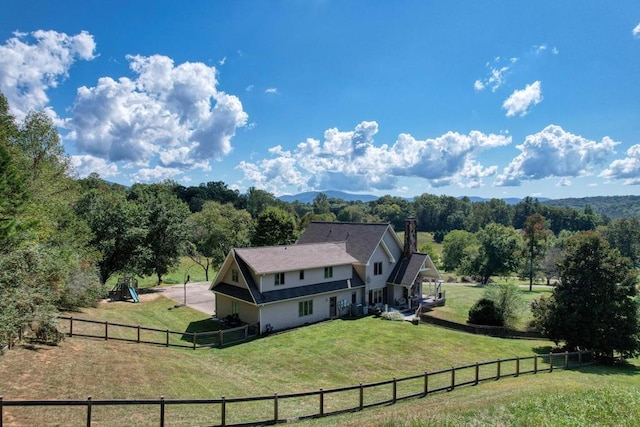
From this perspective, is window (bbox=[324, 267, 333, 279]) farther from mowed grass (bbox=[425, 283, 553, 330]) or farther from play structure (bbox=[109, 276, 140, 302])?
play structure (bbox=[109, 276, 140, 302])

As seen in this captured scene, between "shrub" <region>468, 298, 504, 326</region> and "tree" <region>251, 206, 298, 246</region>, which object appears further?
"tree" <region>251, 206, 298, 246</region>

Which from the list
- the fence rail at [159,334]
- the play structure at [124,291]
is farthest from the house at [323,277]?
the play structure at [124,291]

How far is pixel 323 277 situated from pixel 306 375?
41.3 ft

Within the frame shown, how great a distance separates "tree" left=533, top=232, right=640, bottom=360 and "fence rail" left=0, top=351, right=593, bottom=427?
414 centimetres

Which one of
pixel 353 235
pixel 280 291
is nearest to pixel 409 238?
pixel 353 235

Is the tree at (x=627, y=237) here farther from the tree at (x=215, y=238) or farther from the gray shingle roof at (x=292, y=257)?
the tree at (x=215, y=238)

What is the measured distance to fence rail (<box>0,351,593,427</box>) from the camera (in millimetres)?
9055

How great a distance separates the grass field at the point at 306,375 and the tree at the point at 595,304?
5.49ft

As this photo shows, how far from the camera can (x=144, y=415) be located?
1048cm

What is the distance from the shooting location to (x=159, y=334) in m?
22.8

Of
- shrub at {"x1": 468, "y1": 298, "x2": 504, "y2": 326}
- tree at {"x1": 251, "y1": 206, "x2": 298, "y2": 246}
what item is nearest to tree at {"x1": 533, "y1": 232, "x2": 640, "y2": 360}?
shrub at {"x1": 468, "y1": 298, "x2": 504, "y2": 326}

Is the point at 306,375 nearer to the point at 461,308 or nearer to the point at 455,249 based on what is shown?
the point at 461,308

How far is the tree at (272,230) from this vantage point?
51872 mm

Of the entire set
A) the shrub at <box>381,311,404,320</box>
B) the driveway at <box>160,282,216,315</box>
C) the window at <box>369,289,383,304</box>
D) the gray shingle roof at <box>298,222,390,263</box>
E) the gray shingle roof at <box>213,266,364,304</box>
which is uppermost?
the gray shingle roof at <box>298,222,390,263</box>
